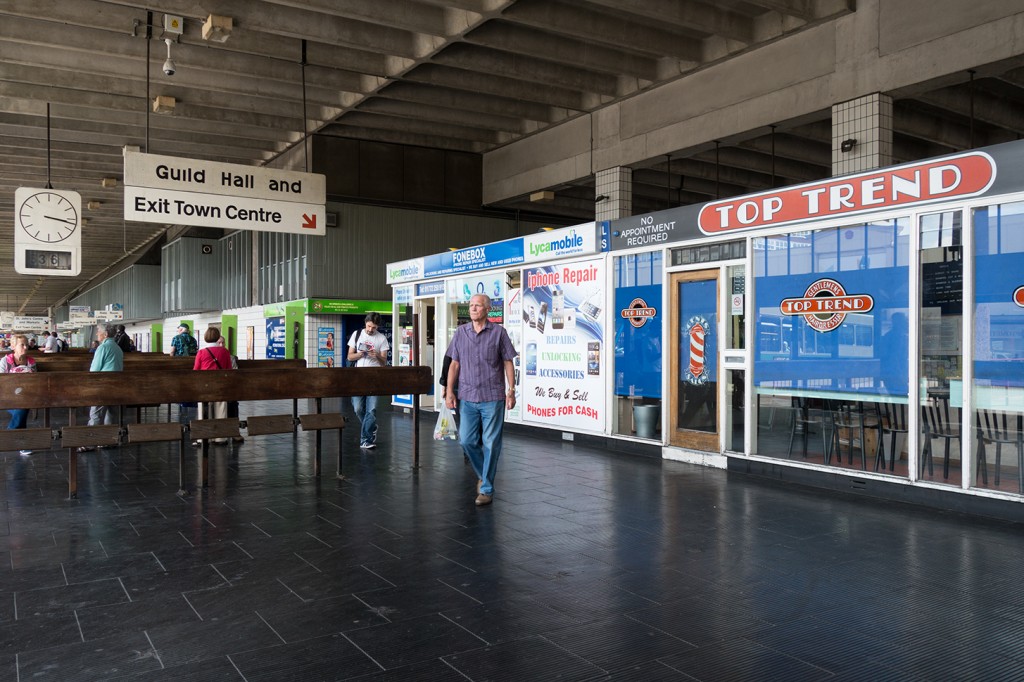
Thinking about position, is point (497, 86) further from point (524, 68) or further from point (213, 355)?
point (213, 355)

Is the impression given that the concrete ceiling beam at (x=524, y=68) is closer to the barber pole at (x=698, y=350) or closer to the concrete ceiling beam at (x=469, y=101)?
the concrete ceiling beam at (x=469, y=101)

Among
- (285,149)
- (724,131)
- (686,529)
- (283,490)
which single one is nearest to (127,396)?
(283,490)

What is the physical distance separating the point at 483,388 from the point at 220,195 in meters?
4.22

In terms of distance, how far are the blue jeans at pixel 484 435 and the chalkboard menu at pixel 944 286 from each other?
352cm

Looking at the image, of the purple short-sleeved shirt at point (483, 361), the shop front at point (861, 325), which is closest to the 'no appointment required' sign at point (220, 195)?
the purple short-sleeved shirt at point (483, 361)

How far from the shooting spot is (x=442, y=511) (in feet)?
19.1

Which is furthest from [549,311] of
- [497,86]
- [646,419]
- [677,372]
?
[497,86]

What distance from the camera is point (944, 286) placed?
20.3 ft

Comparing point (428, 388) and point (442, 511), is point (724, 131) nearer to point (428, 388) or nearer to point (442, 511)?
point (428, 388)

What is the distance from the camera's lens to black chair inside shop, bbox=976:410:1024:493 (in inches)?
224

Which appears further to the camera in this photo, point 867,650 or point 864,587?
point 864,587

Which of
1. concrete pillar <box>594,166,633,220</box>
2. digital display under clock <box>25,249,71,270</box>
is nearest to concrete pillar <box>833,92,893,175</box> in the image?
concrete pillar <box>594,166,633,220</box>

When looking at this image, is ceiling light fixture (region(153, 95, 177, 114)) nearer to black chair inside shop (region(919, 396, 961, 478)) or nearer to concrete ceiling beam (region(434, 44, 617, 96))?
concrete ceiling beam (region(434, 44, 617, 96))

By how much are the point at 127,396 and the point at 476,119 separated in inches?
426
